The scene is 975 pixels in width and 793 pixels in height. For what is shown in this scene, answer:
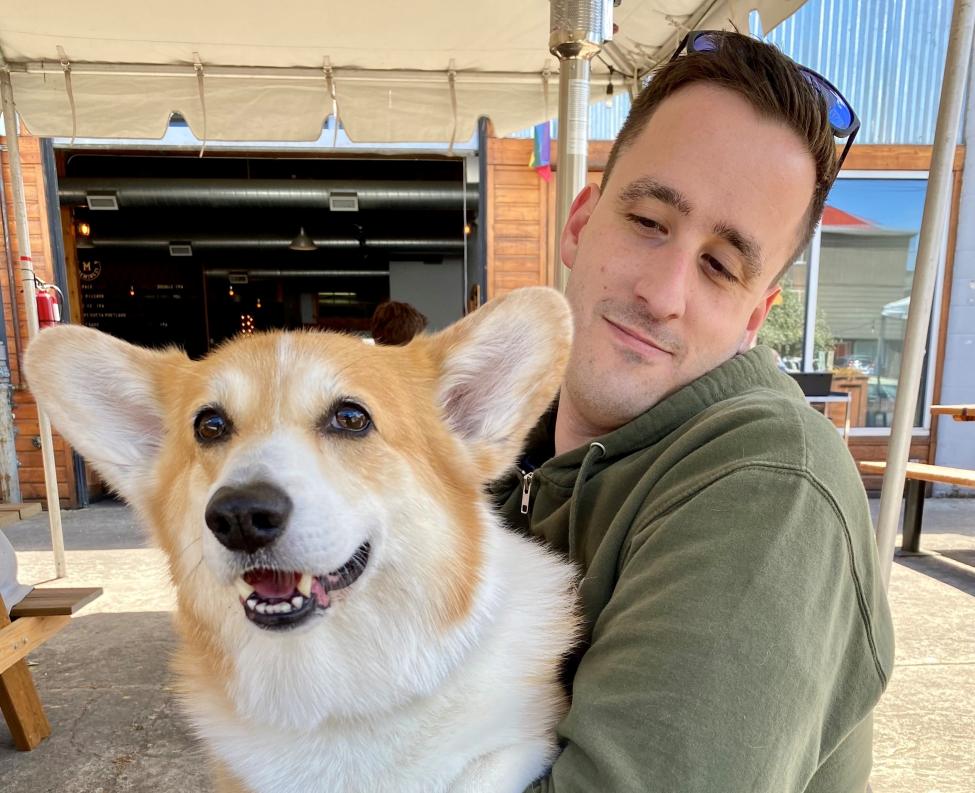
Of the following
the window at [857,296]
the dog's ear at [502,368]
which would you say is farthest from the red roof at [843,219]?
the dog's ear at [502,368]

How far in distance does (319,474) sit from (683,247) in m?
0.86

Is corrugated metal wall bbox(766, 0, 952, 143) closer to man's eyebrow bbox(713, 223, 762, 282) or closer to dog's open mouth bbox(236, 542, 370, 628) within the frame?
man's eyebrow bbox(713, 223, 762, 282)

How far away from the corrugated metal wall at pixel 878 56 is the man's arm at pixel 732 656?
6092 millimetres

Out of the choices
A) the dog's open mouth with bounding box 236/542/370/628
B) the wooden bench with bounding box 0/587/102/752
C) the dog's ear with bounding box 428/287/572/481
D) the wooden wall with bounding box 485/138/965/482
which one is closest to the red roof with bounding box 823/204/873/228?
the wooden wall with bounding box 485/138/965/482

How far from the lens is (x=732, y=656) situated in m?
0.75

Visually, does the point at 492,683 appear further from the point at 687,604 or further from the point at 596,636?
the point at 687,604

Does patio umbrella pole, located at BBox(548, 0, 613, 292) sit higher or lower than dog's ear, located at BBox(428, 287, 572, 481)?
higher

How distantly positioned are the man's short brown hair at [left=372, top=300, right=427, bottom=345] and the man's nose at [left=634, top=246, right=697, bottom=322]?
9.78 feet

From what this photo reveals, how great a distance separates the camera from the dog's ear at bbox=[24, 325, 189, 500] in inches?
49.7

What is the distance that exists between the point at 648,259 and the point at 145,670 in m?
3.45

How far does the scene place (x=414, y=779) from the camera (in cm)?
97

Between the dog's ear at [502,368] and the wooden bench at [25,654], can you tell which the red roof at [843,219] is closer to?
the dog's ear at [502,368]

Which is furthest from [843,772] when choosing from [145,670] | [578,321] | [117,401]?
[145,670]

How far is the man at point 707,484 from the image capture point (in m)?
0.75
